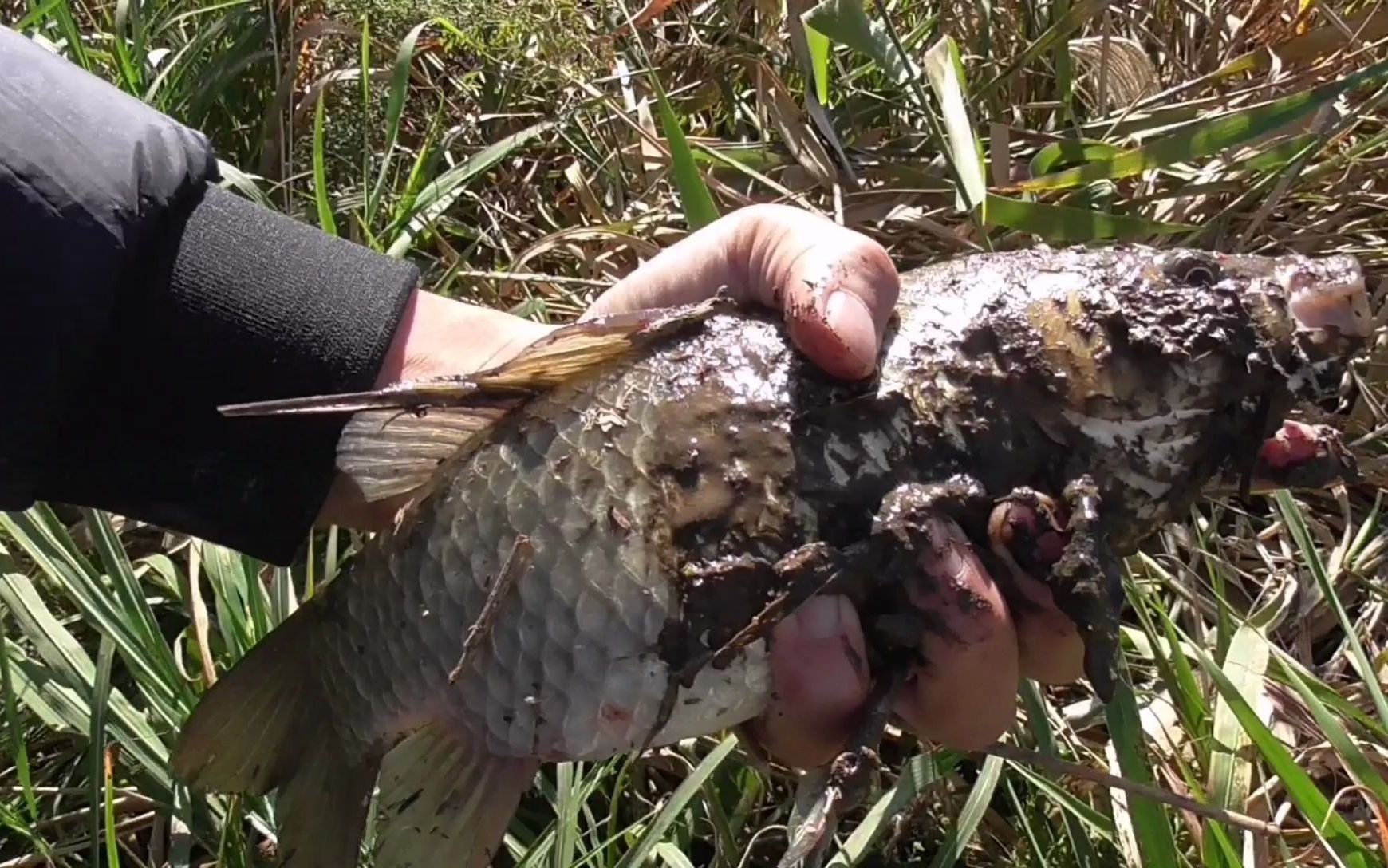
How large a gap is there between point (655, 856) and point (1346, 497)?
1563 mm

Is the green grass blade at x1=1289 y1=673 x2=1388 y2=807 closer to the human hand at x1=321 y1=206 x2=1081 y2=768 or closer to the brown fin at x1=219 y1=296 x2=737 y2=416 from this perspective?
the human hand at x1=321 y1=206 x2=1081 y2=768

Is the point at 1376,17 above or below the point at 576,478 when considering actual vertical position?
below

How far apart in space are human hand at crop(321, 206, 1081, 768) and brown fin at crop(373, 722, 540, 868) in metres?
0.36

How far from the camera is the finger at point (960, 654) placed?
151cm

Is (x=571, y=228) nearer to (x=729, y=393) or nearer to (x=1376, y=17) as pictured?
(x=729, y=393)

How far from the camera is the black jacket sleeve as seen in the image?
1723mm

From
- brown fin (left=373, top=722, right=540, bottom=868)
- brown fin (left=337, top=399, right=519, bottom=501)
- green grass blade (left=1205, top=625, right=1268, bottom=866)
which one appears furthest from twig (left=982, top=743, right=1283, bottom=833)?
brown fin (left=337, top=399, right=519, bottom=501)

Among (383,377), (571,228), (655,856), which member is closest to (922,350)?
(383,377)

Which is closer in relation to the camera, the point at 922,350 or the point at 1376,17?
the point at 922,350

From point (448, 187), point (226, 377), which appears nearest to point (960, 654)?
point (226, 377)

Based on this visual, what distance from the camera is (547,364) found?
1.55 metres

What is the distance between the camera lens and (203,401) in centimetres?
197

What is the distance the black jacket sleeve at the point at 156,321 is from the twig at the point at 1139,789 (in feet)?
3.68

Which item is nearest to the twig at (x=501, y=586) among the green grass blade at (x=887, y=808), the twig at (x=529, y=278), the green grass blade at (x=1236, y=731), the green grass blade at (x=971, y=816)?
the green grass blade at (x=887, y=808)
